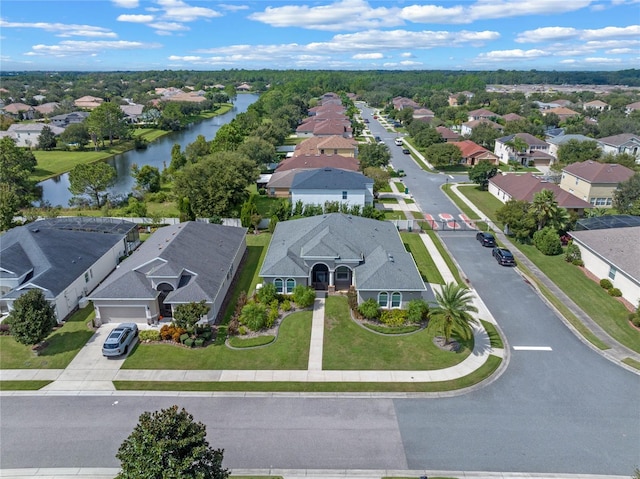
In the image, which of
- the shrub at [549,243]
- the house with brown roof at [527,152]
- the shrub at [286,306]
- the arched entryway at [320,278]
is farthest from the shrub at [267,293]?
the house with brown roof at [527,152]

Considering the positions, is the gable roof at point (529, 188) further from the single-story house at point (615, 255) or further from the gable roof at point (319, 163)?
the gable roof at point (319, 163)

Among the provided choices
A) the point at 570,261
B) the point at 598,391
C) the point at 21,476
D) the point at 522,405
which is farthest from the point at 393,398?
the point at 570,261

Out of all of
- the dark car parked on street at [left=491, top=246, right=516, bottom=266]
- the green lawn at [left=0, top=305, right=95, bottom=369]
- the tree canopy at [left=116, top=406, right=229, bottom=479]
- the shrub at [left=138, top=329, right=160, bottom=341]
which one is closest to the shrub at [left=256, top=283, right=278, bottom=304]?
the shrub at [left=138, top=329, right=160, bottom=341]

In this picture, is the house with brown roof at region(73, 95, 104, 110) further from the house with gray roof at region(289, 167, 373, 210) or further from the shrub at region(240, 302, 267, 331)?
the shrub at region(240, 302, 267, 331)

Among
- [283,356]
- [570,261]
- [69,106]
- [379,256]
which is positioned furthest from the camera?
[69,106]

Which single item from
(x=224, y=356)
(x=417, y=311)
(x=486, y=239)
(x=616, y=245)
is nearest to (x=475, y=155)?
(x=486, y=239)

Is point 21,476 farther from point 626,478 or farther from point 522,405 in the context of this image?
point 626,478
